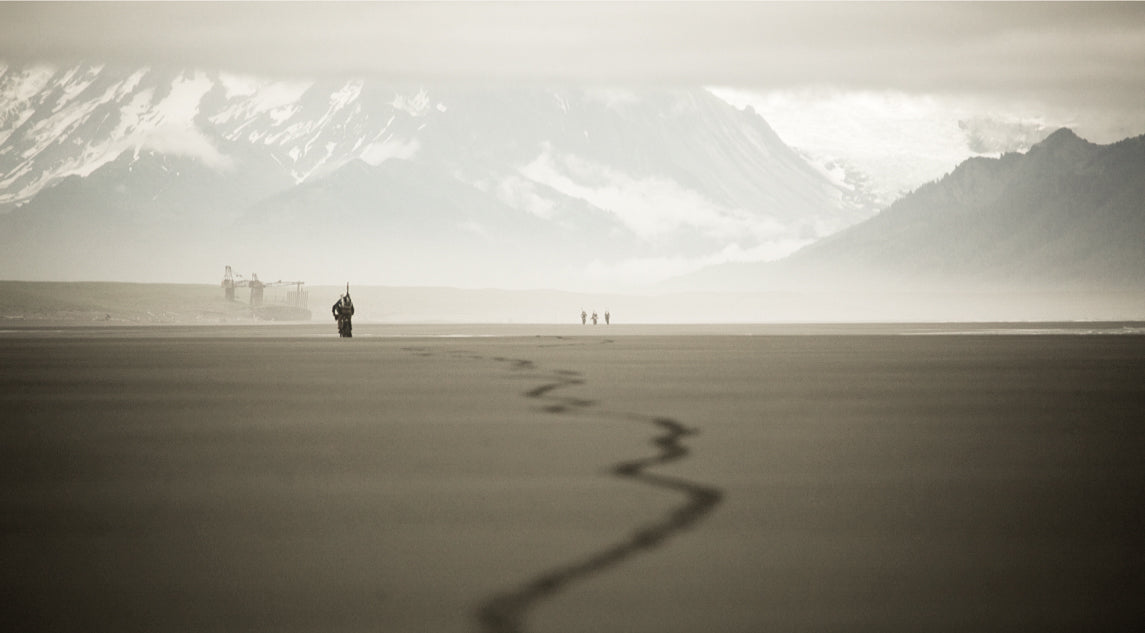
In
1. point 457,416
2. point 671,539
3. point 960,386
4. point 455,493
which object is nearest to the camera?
point 671,539

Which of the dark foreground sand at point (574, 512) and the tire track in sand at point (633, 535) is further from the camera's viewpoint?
the dark foreground sand at point (574, 512)

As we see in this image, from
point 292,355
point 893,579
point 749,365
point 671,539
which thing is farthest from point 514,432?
point 292,355

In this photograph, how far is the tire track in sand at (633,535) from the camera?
8.95 m

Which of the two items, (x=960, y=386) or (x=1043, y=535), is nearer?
(x=1043, y=535)

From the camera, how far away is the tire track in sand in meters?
8.95

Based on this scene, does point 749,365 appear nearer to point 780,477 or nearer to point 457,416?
point 457,416

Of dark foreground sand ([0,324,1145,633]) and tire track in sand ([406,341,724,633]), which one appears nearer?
tire track in sand ([406,341,724,633])

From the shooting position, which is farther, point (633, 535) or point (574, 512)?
point (574, 512)

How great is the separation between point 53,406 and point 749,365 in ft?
64.7

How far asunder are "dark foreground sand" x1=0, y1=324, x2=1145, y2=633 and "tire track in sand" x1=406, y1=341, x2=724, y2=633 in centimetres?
4

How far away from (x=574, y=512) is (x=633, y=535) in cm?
123

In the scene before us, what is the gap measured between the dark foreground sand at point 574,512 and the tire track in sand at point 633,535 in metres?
0.04

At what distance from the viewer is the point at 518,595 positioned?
936 centimetres

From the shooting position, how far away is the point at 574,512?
12523 millimetres
